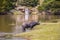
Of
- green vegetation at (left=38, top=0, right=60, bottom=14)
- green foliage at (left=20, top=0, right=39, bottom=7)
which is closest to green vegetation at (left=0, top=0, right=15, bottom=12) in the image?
green vegetation at (left=38, top=0, right=60, bottom=14)

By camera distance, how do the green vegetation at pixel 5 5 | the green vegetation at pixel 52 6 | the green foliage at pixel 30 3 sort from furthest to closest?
the green foliage at pixel 30 3
the green vegetation at pixel 5 5
the green vegetation at pixel 52 6

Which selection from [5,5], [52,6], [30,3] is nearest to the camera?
[52,6]

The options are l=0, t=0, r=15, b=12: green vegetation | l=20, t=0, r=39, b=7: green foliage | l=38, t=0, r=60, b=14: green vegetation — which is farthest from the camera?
l=20, t=0, r=39, b=7: green foliage

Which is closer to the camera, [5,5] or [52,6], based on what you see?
[52,6]

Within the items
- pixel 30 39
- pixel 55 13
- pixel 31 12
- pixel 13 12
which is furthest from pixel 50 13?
pixel 30 39

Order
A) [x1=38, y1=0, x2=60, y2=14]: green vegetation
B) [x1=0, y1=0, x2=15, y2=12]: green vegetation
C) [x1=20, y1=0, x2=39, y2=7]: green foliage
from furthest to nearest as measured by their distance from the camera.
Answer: [x1=20, y1=0, x2=39, y2=7]: green foliage → [x1=0, y1=0, x2=15, y2=12]: green vegetation → [x1=38, y1=0, x2=60, y2=14]: green vegetation

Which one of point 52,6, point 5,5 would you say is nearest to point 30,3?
point 5,5

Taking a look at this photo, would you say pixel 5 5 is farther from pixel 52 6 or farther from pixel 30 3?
pixel 30 3

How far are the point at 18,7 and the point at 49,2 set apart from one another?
6.55 m

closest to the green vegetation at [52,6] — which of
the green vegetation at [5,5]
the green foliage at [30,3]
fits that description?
the green vegetation at [5,5]

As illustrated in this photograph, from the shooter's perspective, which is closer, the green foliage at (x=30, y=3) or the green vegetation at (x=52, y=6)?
the green vegetation at (x=52, y=6)

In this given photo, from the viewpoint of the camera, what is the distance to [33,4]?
43.7 metres

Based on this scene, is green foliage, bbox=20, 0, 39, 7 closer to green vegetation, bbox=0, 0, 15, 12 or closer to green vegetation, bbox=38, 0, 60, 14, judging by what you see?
green vegetation, bbox=0, 0, 15, 12

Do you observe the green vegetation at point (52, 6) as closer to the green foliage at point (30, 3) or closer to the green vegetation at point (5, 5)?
the green vegetation at point (5, 5)
